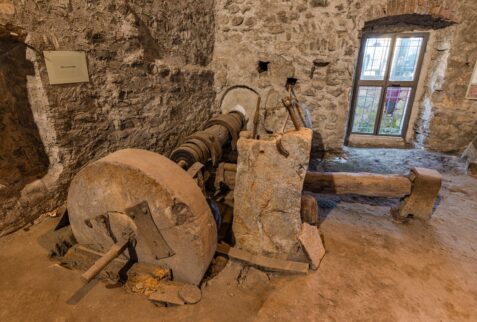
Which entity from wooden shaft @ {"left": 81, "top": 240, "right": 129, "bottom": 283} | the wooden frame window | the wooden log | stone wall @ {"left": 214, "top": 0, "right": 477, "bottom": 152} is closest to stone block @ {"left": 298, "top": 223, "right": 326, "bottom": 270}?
the wooden log

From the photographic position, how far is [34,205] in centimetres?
220

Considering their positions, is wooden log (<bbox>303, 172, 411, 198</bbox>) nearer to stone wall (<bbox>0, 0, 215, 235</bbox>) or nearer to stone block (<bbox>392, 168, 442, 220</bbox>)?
stone block (<bbox>392, 168, 442, 220</bbox>)

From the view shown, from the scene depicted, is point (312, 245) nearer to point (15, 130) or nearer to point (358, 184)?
point (358, 184)

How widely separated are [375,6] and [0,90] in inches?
170

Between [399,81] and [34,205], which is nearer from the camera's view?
[34,205]

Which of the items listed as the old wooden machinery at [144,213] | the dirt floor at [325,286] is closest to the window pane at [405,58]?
the dirt floor at [325,286]

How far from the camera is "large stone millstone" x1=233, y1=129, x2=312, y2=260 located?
1784 mm

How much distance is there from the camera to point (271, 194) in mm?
1897

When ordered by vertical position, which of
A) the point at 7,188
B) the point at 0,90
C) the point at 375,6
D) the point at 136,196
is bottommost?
the point at 7,188

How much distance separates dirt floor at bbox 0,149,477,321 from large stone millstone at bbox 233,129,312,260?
0.71 feet

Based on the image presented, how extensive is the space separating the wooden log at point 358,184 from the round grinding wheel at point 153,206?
1413 millimetres

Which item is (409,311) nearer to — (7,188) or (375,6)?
(7,188)

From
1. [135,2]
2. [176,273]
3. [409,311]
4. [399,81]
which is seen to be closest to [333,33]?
[399,81]

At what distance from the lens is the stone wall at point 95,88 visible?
2.04 metres
